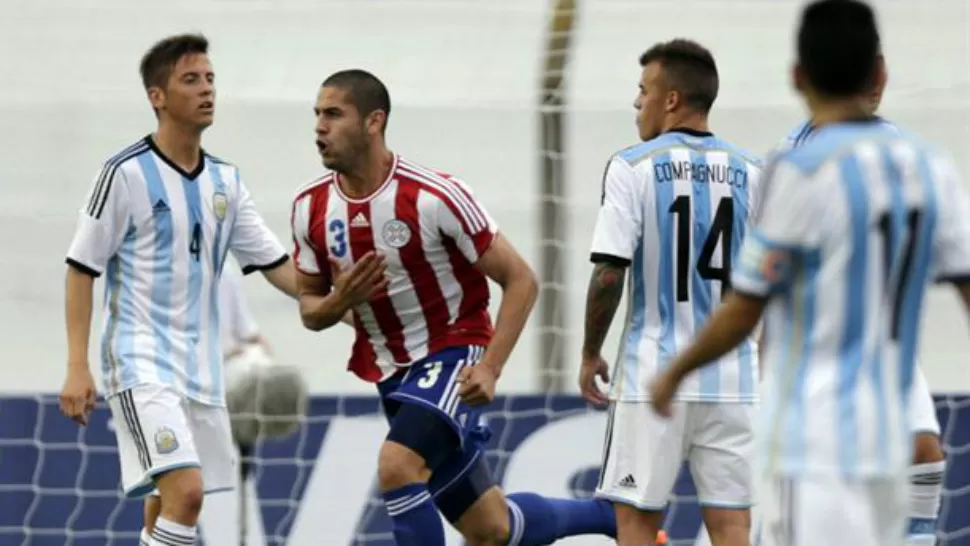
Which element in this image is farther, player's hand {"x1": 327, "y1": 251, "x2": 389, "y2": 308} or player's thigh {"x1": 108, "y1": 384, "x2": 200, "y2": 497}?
player's thigh {"x1": 108, "y1": 384, "x2": 200, "y2": 497}

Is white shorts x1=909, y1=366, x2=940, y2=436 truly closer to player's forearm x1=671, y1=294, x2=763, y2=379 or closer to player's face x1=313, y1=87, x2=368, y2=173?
player's face x1=313, y1=87, x2=368, y2=173

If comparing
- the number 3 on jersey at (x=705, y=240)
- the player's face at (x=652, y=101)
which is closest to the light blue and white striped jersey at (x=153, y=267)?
the player's face at (x=652, y=101)

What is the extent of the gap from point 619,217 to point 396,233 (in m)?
0.77

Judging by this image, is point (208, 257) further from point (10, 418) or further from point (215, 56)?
point (215, 56)

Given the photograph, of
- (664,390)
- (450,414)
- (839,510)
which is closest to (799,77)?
(664,390)

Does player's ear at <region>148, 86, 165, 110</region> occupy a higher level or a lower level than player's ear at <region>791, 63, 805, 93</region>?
lower

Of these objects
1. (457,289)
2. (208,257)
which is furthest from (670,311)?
(208,257)

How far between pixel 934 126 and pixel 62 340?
402 centimetres

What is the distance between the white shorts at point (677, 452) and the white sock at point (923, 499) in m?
0.54

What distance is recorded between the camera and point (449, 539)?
29.2ft

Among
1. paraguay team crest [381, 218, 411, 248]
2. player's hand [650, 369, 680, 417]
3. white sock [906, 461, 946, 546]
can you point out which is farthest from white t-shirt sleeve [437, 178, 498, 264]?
player's hand [650, 369, 680, 417]

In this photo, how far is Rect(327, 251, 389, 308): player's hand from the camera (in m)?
6.52

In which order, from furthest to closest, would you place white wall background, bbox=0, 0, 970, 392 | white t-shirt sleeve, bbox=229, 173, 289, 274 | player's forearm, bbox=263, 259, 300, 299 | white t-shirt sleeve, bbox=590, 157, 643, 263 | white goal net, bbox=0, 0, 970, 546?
1. white wall background, bbox=0, 0, 970, 392
2. white goal net, bbox=0, 0, 970, 546
3. player's forearm, bbox=263, 259, 300, 299
4. white t-shirt sleeve, bbox=229, 173, 289, 274
5. white t-shirt sleeve, bbox=590, 157, 643, 263

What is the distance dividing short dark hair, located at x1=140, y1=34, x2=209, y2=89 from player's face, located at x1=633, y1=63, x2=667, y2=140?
1543 mm
